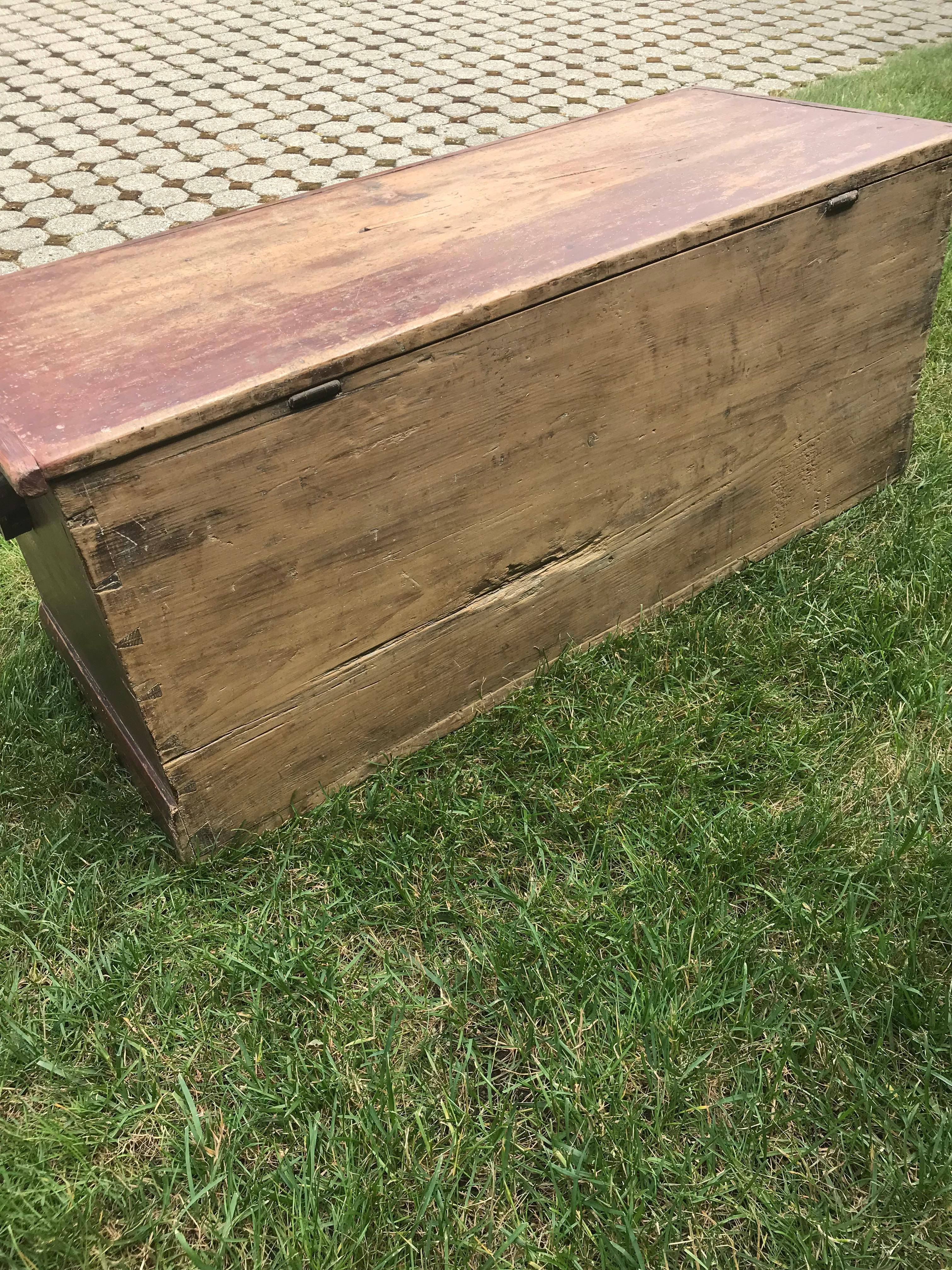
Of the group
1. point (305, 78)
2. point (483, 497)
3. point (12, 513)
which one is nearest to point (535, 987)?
point (483, 497)

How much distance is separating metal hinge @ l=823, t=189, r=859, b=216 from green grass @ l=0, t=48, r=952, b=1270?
2.65 feet

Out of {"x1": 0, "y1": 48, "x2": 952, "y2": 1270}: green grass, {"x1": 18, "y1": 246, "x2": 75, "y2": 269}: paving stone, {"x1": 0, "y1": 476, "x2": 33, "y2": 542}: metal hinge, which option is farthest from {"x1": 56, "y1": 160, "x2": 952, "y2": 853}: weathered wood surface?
{"x1": 18, "y1": 246, "x2": 75, "y2": 269}: paving stone

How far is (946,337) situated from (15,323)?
2706 mm

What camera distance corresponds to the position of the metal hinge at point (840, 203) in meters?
2.03

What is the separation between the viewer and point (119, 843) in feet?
6.10

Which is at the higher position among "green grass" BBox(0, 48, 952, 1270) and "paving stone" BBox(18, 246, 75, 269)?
"paving stone" BBox(18, 246, 75, 269)

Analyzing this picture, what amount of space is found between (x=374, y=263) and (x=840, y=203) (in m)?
0.92

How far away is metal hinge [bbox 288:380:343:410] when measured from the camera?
150 cm

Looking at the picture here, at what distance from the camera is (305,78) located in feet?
18.2

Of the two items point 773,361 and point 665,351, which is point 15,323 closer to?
point 665,351

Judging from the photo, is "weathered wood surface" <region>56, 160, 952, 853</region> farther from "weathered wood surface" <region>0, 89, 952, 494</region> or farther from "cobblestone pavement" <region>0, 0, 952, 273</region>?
"cobblestone pavement" <region>0, 0, 952, 273</region>

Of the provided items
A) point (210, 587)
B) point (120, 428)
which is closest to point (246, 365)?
point (120, 428)

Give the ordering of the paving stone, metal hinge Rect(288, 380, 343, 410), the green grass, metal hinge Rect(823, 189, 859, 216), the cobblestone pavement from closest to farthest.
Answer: the green grass
metal hinge Rect(288, 380, 343, 410)
metal hinge Rect(823, 189, 859, 216)
the paving stone
the cobblestone pavement

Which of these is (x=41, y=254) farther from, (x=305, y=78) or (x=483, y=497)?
(x=483, y=497)
